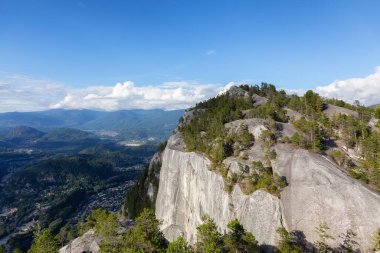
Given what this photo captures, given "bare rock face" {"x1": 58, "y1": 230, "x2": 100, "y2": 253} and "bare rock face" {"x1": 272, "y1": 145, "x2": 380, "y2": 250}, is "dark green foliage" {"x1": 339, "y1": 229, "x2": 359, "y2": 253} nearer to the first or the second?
"bare rock face" {"x1": 272, "y1": 145, "x2": 380, "y2": 250}

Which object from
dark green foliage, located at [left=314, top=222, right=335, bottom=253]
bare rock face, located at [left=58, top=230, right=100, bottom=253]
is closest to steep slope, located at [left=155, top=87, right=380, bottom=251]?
dark green foliage, located at [left=314, top=222, right=335, bottom=253]

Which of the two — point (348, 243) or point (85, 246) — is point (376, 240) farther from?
point (85, 246)

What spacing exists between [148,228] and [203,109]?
77.8 meters

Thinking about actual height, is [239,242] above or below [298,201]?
below

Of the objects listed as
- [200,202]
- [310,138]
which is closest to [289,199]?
[310,138]

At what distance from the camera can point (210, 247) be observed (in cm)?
3788

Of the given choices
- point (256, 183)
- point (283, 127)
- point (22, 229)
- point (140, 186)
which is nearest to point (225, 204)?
point (256, 183)

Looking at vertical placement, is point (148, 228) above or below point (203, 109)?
below

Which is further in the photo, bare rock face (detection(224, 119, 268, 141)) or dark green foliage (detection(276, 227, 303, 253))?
bare rock face (detection(224, 119, 268, 141))

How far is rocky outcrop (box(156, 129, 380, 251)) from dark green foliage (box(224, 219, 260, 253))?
20.0 feet

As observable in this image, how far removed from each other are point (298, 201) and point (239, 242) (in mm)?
14071

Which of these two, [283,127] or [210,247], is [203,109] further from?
[210,247]

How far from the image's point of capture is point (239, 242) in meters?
42.9

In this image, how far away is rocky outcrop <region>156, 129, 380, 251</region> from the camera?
4288cm
